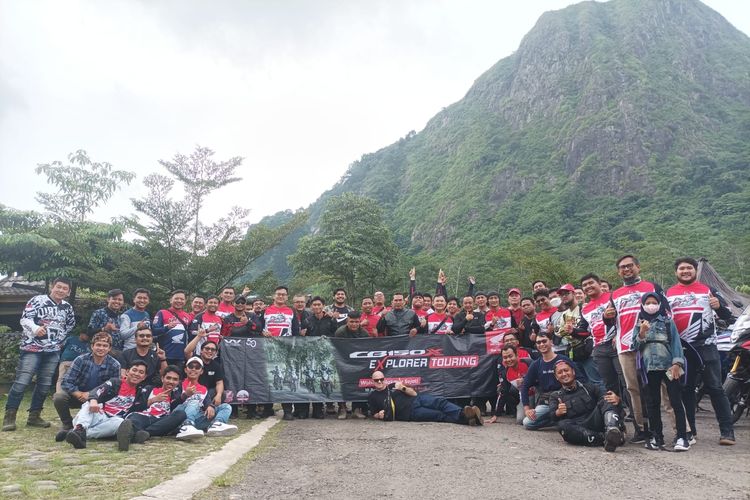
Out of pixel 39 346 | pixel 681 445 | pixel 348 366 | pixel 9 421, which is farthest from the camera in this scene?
pixel 348 366

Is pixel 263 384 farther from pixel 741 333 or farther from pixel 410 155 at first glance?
pixel 410 155

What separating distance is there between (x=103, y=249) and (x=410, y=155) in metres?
109

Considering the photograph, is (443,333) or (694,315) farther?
(443,333)

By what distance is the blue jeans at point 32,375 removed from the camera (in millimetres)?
6141

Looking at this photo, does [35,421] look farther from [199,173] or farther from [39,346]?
[199,173]

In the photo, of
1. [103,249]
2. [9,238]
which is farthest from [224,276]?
[9,238]

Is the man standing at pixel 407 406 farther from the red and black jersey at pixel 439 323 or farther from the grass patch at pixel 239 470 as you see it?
the grass patch at pixel 239 470

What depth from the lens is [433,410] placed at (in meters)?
6.93

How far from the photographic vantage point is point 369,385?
25.4 ft

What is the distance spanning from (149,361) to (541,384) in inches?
193

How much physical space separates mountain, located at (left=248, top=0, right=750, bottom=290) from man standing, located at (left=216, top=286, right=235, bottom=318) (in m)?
35.2

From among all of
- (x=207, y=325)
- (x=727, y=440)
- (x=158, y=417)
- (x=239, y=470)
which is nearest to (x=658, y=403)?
(x=727, y=440)

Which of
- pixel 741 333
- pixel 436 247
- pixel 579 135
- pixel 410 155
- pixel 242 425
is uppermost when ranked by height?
pixel 410 155

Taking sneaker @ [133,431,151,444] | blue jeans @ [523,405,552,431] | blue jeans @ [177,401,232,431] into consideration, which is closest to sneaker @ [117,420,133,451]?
sneaker @ [133,431,151,444]
